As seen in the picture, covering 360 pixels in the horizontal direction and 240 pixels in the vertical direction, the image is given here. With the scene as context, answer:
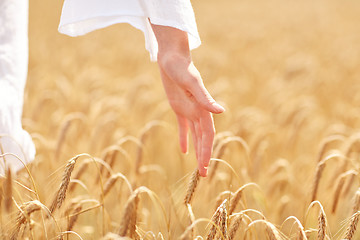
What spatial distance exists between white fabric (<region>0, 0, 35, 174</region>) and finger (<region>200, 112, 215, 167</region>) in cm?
55

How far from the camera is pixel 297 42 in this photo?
7.74 meters

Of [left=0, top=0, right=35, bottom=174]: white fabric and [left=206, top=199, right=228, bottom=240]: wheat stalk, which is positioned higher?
[left=0, top=0, right=35, bottom=174]: white fabric

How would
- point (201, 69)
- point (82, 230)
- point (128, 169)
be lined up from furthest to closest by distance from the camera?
1. point (201, 69)
2. point (128, 169)
3. point (82, 230)

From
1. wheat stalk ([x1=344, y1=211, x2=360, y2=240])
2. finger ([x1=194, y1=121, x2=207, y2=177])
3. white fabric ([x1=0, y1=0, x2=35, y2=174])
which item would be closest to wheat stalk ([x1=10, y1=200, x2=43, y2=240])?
white fabric ([x1=0, y1=0, x2=35, y2=174])

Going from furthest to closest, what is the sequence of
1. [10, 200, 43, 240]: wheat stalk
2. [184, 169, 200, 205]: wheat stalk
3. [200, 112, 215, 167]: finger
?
[184, 169, 200, 205]: wheat stalk → [200, 112, 215, 167]: finger → [10, 200, 43, 240]: wheat stalk

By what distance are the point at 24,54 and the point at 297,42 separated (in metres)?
6.63

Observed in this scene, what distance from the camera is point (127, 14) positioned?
135 centimetres

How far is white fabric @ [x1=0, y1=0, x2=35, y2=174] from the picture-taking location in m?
1.49

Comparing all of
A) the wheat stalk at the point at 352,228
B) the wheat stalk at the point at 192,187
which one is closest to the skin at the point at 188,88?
the wheat stalk at the point at 192,187

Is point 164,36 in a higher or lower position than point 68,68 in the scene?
higher

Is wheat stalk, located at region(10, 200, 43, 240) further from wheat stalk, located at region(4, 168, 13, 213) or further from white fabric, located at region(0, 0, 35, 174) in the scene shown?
white fabric, located at region(0, 0, 35, 174)

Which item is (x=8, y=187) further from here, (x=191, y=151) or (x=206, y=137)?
(x=191, y=151)

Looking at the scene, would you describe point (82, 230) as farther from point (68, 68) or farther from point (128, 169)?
point (68, 68)

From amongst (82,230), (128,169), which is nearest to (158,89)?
(128,169)
